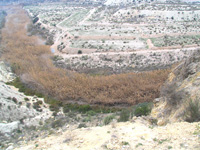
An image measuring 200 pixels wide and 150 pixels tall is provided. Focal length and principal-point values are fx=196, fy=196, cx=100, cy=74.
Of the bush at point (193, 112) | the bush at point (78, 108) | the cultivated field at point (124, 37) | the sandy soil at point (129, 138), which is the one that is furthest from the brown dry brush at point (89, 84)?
the bush at point (193, 112)

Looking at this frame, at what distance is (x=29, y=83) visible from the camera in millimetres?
30797

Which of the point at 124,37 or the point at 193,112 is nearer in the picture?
the point at 193,112

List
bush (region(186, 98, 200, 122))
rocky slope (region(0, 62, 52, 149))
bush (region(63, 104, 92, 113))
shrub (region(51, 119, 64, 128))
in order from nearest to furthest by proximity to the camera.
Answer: bush (region(186, 98, 200, 122)), rocky slope (region(0, 62, 52, 149)), shrub (region(51, 119, 64, 128)), bush (region(63, 104, 92, 113))

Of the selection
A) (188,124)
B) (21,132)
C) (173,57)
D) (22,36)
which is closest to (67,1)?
(22,36)

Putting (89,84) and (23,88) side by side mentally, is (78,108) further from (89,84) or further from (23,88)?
(23,88)

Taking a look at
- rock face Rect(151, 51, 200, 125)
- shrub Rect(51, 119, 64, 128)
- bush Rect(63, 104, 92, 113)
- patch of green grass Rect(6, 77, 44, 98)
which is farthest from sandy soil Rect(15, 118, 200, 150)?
patch of green grass Rect(6, 77, 44, 98)

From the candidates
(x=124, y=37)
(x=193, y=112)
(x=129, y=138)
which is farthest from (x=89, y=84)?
(x=124, y=37)

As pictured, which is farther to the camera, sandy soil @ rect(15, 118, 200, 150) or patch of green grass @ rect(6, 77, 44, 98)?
patch of green grass @ rect(6, 77, 44, 98)

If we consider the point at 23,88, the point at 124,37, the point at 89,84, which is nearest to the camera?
the point at 89,84

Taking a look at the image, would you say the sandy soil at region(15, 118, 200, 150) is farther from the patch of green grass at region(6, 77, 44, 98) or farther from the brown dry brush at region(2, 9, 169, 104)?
the patch of green grass at region(6, 77, 44, 98)

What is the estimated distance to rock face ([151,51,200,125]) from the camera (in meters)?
13.0

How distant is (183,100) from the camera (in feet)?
49.4

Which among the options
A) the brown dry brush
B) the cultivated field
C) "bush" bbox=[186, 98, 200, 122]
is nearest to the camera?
"bush" bbox=[186, 98, 200, 122]

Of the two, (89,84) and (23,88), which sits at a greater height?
(89,84)
